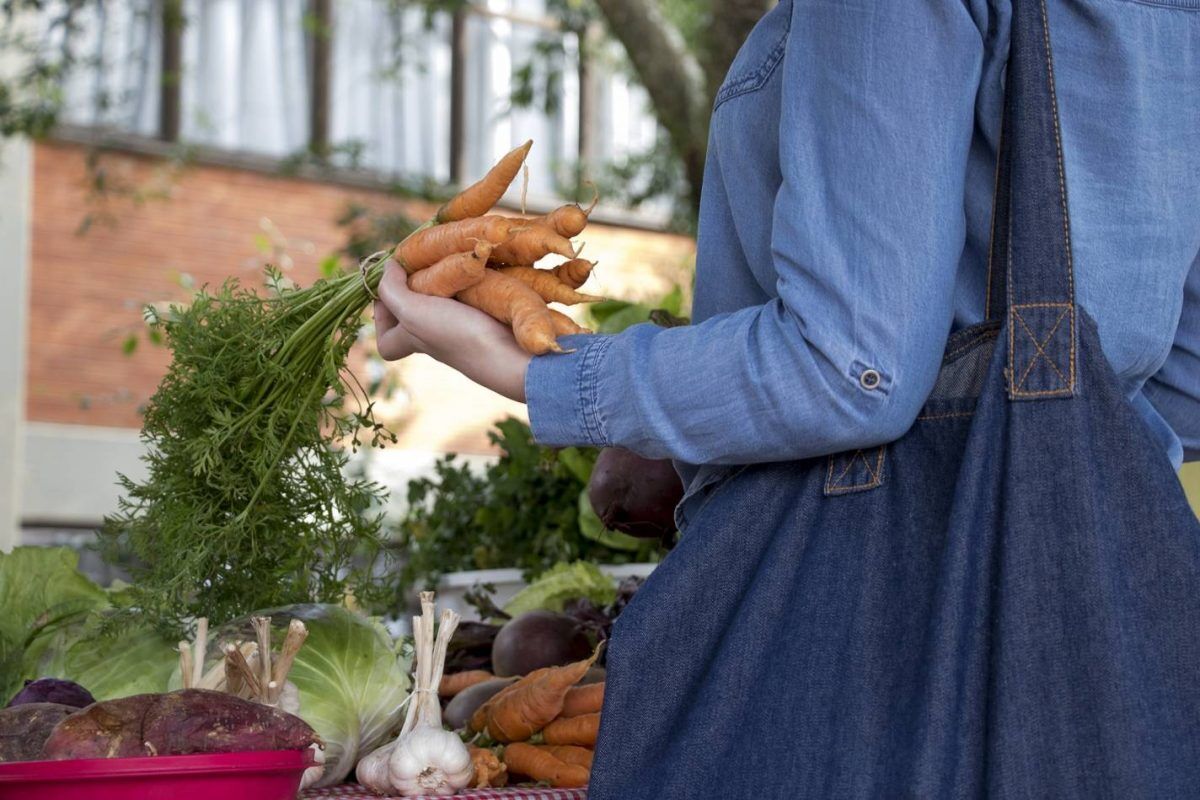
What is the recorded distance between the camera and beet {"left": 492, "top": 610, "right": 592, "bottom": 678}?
2480 mm

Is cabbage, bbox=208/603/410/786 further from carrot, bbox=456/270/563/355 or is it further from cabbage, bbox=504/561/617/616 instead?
cabbage, bbox=504/561/617/616

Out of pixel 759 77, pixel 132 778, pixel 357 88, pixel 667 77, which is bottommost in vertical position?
pixel 132 778

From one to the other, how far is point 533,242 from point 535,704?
782mm

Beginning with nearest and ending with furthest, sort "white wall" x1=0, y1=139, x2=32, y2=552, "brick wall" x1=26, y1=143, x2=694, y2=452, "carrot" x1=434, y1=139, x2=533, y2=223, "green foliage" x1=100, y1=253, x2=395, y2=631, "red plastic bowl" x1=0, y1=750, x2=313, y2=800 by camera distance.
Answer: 1. "red plastic bowl" x1=0, y1=750, x2=313, y2=800
2. "carrot" x1=434, y1=139, x2=533, y2=223
3. "green foliage" x1=100, y1=253, x2=395, y2=631
4. "white wall" x1=0, y1=139, x2=32, y2=552
5. "brick wall" x1=26, y1=143, x2=694, y2=452

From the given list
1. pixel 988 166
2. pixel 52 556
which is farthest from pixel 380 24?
pixel 988 166

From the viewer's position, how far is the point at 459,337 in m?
1.55

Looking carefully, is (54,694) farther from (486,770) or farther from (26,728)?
(486,770)

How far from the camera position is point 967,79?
1325 mm

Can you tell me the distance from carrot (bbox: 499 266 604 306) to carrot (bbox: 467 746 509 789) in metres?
0.67

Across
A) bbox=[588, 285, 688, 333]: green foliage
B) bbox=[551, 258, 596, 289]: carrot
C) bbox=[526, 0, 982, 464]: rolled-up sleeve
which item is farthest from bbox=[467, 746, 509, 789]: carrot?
bbox=[588, 285, 688, 333]: green foliage

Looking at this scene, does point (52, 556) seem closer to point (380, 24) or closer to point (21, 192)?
point (21, 192)

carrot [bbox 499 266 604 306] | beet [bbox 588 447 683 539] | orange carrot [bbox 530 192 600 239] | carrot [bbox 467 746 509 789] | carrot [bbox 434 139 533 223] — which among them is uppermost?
carrot [bbox 434 139 533 223]

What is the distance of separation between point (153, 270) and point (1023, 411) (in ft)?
35.7

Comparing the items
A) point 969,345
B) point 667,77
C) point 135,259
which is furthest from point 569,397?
point 135,259
